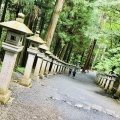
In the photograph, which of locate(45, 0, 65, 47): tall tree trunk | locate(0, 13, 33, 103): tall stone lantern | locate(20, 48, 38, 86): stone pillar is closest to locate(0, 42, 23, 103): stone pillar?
locate(0, 13, 33, 103): tall stone lantern

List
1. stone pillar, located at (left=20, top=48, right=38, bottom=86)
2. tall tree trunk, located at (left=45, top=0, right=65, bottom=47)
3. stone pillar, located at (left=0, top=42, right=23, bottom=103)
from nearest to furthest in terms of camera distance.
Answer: stone pillar, located at (left=0, top=42, right=23, bottom=103)
stone pillar, located at (left=20, top=48, right=38, bottom=86)
tall tree trunk, located at (left=45, top=0, right=65, bottom=47)

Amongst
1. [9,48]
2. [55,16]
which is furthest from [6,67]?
[55,16]

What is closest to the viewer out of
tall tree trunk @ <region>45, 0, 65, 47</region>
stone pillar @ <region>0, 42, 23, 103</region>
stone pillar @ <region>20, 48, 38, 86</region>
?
stone pillar @ <region>0, 42, 23, 103</region>

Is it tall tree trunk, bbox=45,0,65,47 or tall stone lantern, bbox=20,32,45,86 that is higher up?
tall tree trunk, bbox=45,0,65,47

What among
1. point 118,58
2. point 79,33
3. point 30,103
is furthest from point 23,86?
point 79,33

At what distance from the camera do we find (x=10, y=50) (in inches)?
260

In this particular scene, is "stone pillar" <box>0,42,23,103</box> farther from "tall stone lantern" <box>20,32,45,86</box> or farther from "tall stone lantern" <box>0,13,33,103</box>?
"tall stone lantern" <box>20,32,45,86</box>

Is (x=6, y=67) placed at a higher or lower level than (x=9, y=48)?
lower

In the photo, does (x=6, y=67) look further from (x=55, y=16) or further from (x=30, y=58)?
(x=55, y=16)

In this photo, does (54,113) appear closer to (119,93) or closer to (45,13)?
(119,93)

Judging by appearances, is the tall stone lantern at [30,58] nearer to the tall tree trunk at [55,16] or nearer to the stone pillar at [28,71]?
the stone pillar at [28,71]

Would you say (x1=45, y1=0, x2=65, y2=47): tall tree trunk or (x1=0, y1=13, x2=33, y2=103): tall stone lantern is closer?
(x1=0, y1=13, x2=33, y2=103): tall stone lantern

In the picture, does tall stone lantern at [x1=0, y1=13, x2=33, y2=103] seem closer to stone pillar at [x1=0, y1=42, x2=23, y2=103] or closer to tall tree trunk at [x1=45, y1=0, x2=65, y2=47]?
stone pillar at [x1=0, y1=42, x2=23, y2=103]

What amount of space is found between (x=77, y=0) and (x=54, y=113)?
43.5 feet
